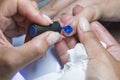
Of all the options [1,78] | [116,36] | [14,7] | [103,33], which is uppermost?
[14,7]

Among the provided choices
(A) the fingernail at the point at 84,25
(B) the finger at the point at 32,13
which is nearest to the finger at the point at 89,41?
(A) the fingernail at the point at 84,25

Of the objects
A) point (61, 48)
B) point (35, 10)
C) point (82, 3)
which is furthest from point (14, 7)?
point (82, 3)

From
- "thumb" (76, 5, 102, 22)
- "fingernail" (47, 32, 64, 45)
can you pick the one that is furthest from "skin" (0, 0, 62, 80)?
"thumb" (76, 5, 102, 22)

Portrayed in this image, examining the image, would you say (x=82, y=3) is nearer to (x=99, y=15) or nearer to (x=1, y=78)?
(x=99, y=15)

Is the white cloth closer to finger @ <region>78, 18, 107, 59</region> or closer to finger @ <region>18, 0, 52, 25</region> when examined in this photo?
finger @ <region>78, 18, 107, 59</region>

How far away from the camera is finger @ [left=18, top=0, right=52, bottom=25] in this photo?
79 cm

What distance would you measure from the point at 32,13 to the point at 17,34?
155 mm

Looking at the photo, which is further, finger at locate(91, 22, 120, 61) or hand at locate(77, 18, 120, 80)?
finger at locate(91, 22, 120, 61)

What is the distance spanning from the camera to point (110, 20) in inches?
40.8

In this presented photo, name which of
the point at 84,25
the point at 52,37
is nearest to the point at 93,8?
the point at 84,25

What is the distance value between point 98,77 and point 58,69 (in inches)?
7.3

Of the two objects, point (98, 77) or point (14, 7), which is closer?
point (98, 77)

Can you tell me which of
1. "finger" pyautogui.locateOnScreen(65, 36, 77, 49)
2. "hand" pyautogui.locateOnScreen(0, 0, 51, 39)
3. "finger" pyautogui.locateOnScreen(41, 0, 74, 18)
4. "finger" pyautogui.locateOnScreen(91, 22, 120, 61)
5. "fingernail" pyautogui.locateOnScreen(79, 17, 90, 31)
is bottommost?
"finger" pyautogui.locateOnScreen(91, 22, 120, 61)

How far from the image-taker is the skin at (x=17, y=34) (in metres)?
0.70
